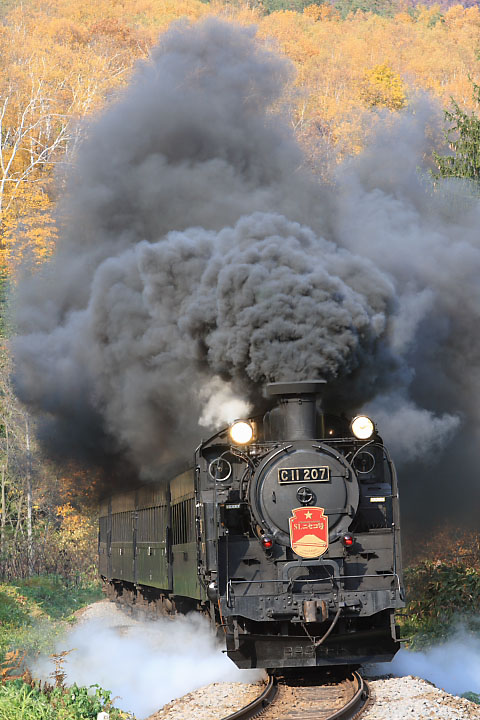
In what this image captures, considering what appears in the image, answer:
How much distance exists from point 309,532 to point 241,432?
126 centimetres

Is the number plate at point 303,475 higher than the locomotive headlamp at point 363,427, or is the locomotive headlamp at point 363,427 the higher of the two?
the locomotive headlamp at point 363,427

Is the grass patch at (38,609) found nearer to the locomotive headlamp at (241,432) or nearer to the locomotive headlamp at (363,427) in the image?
the locomotive headlamp at (241,432)

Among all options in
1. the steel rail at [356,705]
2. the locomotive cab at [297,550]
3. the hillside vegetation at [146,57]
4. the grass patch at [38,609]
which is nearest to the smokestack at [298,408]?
the locomotive cab at [297,550]

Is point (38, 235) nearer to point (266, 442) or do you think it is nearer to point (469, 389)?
point (469, 389)

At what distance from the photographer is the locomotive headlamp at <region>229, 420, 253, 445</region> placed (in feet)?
28.3

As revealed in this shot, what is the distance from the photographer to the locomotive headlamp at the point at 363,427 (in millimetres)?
8633

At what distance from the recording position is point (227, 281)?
11164mm

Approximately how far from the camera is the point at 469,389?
46.7 feet

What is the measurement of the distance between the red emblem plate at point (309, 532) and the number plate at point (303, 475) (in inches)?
11.9

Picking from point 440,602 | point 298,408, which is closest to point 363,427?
point 298,408

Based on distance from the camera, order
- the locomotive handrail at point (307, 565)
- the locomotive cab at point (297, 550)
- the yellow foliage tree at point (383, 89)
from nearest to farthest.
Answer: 1. the locomotive cab at point (297, 550)
2. the locomotive handrail at point (307, 565)
3. the yellow foliage tree at point (383, 89)

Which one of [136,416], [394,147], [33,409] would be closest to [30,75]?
[394,147]

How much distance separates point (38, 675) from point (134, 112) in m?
10.3

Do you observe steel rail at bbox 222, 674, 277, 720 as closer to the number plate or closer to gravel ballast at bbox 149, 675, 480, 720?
gravel ballast at bbox 149, 675, 480, 720
